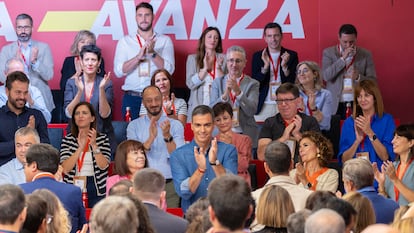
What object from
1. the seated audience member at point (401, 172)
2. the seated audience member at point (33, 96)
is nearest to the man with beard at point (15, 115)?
the seated audience member at point (33, 96)

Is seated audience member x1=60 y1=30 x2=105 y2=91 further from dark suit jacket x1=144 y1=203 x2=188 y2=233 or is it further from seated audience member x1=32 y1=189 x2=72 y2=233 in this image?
seated audience member x1=32 y1=189 x2=72 y2=233

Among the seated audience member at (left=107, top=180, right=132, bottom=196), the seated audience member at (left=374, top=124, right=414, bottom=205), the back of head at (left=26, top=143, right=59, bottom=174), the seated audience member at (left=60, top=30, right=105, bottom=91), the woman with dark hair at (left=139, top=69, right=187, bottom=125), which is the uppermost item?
the seated audience member at (left=60, top=30, right=105, bottom=91)

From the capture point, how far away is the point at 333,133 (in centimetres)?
1109

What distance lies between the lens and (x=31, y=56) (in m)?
11.9

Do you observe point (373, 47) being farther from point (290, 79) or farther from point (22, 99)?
point (22, 99)

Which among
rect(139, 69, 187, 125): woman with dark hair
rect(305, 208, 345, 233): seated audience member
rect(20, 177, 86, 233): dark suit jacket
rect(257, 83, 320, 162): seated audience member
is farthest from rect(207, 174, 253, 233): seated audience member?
rect(139, 69, 187, 125): woman with dark hair

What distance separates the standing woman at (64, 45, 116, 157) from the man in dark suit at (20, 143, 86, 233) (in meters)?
3.34

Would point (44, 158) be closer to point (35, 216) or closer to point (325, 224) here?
point (35, 216)

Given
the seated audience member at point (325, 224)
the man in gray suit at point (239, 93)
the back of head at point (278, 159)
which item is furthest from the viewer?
the man in gray suit at point (239, 93)

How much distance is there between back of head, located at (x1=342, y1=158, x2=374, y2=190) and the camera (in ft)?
24.0

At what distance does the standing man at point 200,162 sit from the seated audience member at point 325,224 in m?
3.58

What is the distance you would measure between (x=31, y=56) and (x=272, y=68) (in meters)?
2.80

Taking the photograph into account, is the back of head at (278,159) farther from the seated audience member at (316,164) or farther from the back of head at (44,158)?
the back of head at (44,158)

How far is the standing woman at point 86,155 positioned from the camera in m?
9.57
